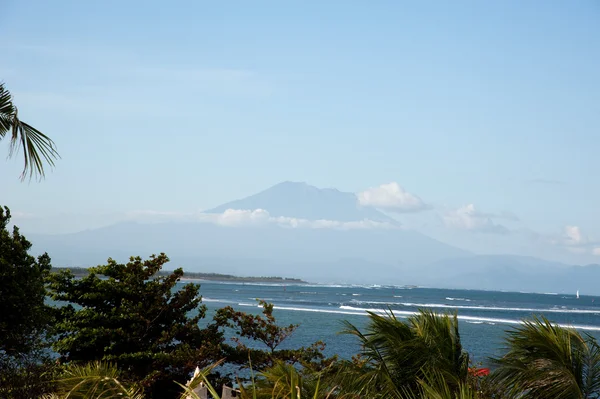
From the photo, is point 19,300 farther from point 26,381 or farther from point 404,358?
point 404,358

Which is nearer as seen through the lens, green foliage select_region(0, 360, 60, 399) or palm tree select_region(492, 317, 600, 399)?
palm tree select_region(492, 317, 600, 399)

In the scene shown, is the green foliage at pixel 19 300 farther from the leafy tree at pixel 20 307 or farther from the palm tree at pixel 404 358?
the palm tree at pixel 404 358

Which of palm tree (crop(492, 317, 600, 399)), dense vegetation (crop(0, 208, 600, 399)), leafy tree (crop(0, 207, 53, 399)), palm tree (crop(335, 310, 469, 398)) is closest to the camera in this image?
dense vegetation (crop(0, 208, 600, 399))

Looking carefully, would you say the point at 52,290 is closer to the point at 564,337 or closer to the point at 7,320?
the point at 7,320

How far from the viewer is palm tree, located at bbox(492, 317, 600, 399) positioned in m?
9.12

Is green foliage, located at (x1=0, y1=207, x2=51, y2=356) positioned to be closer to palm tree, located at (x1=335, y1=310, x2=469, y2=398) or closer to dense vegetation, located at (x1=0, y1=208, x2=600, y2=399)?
dense vegetation, located at (x1=0, y1=208, x2=600, y2=399)

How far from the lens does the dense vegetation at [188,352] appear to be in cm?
841

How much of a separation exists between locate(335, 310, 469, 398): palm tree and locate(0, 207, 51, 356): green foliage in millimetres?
7262

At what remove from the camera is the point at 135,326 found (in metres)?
20.3

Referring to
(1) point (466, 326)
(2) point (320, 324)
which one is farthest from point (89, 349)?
(1) point (466, 326)

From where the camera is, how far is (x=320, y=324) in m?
72.4

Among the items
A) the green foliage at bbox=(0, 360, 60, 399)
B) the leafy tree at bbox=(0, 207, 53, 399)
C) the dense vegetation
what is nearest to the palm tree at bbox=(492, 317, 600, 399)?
the dense vegetation

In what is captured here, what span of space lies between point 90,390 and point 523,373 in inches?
200

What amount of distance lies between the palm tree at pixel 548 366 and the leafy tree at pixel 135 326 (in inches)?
422
